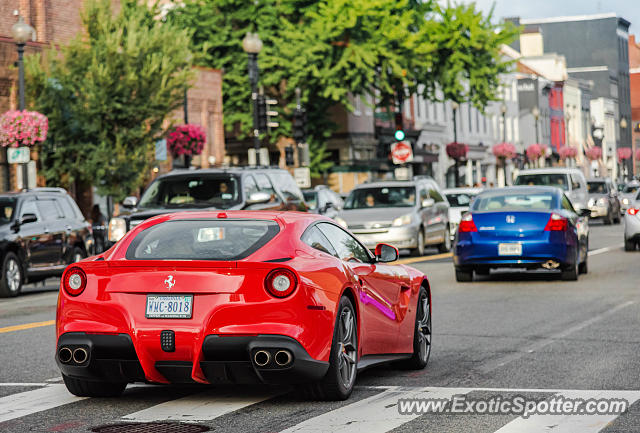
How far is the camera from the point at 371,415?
8312mm

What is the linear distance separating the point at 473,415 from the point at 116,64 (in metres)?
29.4

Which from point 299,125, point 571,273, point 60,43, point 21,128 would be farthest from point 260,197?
point 60,43

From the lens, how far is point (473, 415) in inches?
326

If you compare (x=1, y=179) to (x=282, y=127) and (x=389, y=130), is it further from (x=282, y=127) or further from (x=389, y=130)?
(x=389, y=130)

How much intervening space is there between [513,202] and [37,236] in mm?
8259

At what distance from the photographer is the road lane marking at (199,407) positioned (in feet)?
27.4

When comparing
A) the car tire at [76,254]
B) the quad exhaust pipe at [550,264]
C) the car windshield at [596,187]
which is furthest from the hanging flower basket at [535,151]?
the quad exhaust pipe at [550,264]

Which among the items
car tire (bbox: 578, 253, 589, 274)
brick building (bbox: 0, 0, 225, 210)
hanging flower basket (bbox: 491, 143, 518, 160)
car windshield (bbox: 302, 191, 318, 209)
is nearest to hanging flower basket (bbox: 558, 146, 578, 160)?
hanging flower basket (bbox: 491, 143, 518, 160)

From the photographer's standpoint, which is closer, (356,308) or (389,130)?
(356,308)

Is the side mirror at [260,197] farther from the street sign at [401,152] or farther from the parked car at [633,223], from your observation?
the street sign at [401,152]

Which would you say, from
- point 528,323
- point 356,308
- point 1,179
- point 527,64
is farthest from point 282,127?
point 527,64

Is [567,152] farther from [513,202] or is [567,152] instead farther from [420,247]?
[513,202]

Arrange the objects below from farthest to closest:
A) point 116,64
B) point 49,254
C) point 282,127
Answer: point 282,127
point 116,64
point 49,254

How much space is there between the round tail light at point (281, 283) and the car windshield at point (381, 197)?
21945 mm
